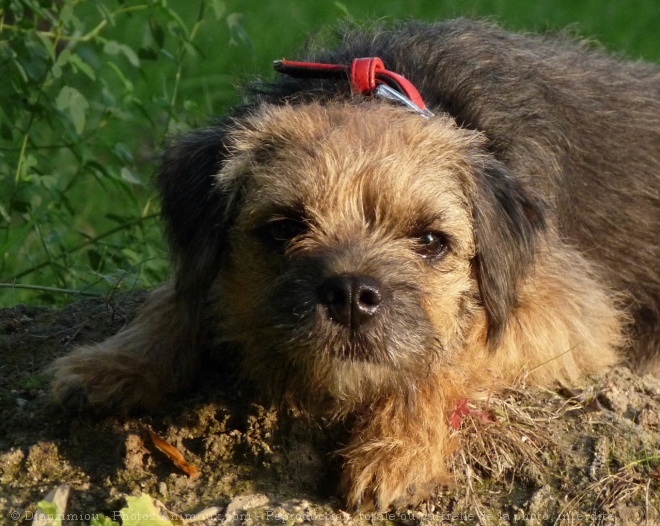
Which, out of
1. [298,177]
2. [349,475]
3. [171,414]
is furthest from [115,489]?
[298,177]

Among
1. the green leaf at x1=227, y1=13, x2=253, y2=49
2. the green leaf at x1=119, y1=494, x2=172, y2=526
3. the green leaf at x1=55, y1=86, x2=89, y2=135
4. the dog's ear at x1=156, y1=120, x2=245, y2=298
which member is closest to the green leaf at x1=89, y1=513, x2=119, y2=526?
the green leaf at x1=119, y1=494, x2=172, y2=526

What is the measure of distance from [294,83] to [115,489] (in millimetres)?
1726

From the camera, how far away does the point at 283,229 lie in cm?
379

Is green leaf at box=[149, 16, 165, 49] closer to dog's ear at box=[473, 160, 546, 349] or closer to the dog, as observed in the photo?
the dog

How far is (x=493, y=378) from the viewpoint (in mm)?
4070

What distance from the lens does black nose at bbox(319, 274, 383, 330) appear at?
3322 millimetres

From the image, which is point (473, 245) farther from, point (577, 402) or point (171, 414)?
point (171, 414)

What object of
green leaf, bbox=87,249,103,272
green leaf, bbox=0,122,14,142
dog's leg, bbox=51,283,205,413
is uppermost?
green leaf, bbox=0,122,14,142

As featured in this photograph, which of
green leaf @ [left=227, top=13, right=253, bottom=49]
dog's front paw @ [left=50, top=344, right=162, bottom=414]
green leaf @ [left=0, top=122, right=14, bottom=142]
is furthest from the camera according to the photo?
green leaf @ [left=227, top=13, right=253, bottom=49]

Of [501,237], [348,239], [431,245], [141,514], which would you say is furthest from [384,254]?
[141,514]

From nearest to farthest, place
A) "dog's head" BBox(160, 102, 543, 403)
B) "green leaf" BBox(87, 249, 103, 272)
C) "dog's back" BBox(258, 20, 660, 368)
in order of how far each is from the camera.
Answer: "dog's head" BBox(160, 102, 543, 403) < "dog's back" BBox(258, 20, 660, 368) < "green leaf" BBox(87, 249, 103, 272)

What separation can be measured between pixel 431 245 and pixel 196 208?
86 centimetres

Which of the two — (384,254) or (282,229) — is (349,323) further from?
(282,229)

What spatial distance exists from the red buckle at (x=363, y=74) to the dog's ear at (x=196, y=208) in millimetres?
338
